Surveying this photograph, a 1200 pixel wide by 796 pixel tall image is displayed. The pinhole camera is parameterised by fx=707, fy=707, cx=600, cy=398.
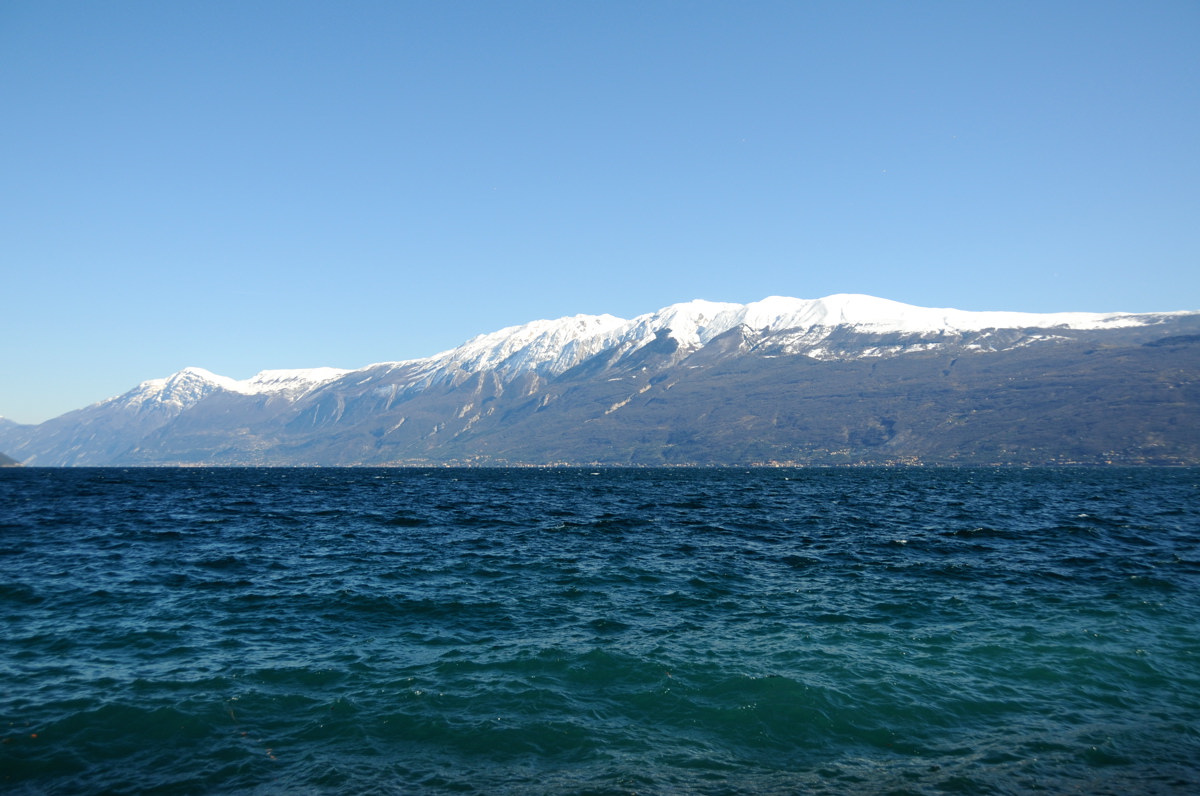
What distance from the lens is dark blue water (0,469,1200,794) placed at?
15.8m

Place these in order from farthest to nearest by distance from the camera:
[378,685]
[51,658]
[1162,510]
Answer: [1162,510], [51,658], [378,685]

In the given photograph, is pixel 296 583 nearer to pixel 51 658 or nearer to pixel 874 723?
pixel 51 658

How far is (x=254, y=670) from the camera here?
69.7 feet

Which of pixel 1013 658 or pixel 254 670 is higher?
pixel 254 670

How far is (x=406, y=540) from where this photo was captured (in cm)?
4906

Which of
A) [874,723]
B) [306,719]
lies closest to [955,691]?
[874,723]

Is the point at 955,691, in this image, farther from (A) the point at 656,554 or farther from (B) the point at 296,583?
(B) the point at 296,583

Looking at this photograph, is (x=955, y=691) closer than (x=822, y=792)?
→ No

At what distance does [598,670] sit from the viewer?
2178 centimetres

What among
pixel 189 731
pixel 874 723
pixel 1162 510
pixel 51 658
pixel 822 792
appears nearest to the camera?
pixel 822 792

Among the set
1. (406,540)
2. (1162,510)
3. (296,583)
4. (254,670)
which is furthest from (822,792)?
(1162,510)

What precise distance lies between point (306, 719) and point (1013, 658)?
71.1 ft

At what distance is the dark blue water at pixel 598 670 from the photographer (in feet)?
51.9

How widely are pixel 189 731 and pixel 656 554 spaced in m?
29.1
